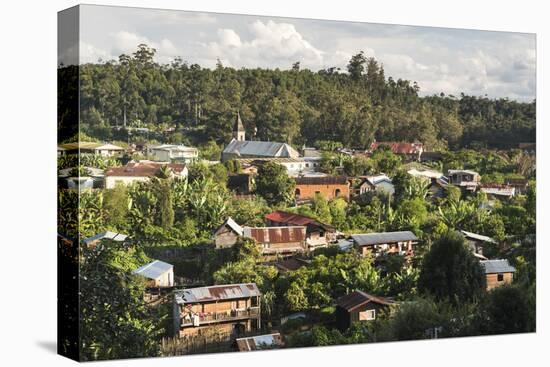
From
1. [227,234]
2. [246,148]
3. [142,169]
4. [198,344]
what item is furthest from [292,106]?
[198,344]

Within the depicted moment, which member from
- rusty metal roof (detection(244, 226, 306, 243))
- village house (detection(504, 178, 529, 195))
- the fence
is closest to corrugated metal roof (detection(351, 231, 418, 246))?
rusty metal roof (detection(244, 226, 306, 243))

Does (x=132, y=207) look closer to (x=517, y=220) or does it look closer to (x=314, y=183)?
(x=314, y=183)

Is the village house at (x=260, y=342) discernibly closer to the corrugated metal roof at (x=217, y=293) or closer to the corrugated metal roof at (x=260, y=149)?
the corrugated metal roof at (x=217, y=293)

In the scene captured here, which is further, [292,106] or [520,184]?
[520,184]

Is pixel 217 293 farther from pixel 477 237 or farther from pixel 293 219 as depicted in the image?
pixel 477 237

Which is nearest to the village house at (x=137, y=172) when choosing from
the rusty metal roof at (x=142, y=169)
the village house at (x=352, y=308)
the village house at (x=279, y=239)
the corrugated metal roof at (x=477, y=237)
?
the rusty metal roof at (x=142, y=169)

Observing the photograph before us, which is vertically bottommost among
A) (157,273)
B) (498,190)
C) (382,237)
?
(157,273)

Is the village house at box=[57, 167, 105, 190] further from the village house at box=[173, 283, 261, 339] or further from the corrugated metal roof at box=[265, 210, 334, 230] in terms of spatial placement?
the corrugated metal roof at box=[265, 210, 334, 230]

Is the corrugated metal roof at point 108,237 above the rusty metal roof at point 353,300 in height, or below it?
above
